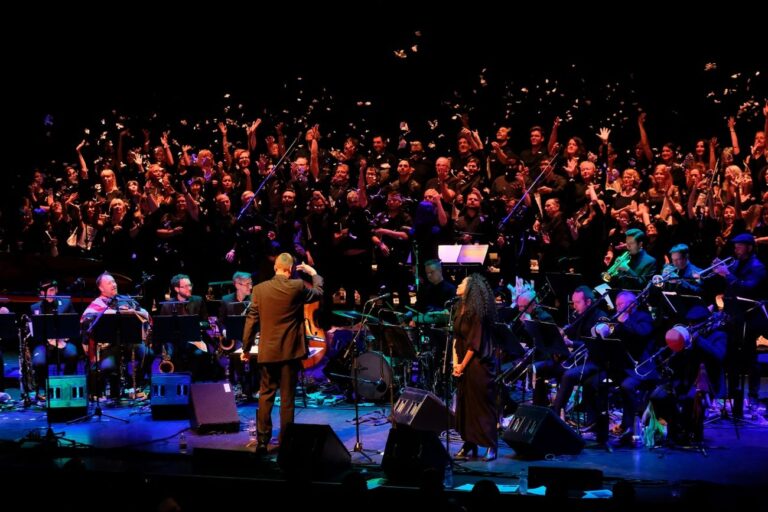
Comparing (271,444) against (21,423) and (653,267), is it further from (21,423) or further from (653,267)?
(653,267)

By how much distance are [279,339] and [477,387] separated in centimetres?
192

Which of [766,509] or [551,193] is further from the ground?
[551,193]

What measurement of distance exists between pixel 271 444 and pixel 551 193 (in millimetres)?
6250

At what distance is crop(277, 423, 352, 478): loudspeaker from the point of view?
7.93 metres

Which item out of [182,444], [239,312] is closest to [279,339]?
[182,444]

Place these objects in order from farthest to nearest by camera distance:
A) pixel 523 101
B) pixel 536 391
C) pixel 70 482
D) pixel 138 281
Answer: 1. pixel 523 101
2. pixel 138 281
3. pixel 536 391
4. pixel 70 482

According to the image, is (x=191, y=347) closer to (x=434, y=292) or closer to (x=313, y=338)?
(x=313, y=338)

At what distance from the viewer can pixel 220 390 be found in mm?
10312

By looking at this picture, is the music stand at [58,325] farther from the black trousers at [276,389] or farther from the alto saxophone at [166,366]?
the black trousers at [276,389]

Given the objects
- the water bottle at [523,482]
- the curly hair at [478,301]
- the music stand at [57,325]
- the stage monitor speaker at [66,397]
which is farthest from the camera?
the music stand at [57,325]

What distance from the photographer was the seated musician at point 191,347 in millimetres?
12406

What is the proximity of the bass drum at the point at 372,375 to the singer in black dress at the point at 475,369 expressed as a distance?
7.95 feet

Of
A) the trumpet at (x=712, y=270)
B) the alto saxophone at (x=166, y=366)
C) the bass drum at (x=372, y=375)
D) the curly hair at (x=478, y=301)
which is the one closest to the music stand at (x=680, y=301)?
the trumpet at (x=712, y=270)

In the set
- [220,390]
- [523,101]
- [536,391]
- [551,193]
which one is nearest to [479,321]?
[536,391]
